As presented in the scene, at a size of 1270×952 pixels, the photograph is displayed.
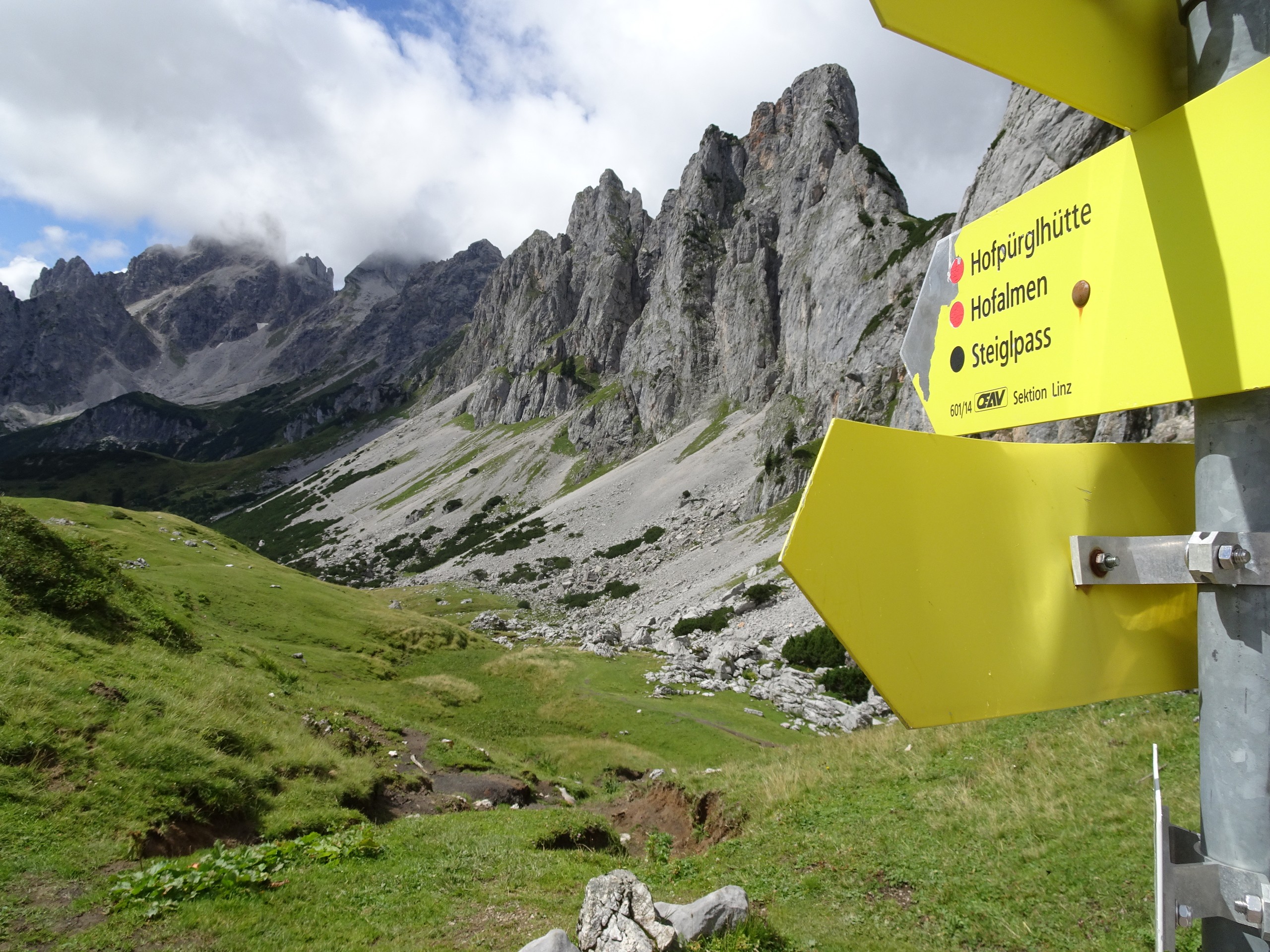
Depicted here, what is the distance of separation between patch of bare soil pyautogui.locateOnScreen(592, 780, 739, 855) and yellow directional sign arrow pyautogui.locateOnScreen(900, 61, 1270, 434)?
1105 cm

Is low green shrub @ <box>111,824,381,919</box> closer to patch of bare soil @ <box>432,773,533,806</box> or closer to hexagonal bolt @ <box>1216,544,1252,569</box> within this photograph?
patch of bare soil @ <box>432,773,533,806</box>

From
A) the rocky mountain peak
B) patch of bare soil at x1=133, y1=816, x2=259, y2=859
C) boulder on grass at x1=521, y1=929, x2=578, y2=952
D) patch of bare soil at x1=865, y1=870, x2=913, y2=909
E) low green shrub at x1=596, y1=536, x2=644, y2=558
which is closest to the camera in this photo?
boulder on grass at x1=521, y1=929, x2=578, y2=952

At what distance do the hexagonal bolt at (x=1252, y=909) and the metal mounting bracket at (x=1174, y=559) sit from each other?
958 mm

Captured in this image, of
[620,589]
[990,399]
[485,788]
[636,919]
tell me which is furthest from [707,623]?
[990,399]

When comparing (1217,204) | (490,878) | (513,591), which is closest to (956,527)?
(1217,204)

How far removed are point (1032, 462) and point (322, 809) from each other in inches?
538

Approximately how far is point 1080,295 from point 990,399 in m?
0.55

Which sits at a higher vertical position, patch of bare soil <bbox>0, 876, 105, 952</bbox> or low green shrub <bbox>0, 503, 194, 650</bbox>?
low green shrub <bbox>0, 503, 194, 650</bbox>

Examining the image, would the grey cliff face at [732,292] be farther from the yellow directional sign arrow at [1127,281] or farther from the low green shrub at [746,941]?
the yellow directional sign arrow at [1127,281]

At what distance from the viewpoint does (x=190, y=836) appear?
9969 mm

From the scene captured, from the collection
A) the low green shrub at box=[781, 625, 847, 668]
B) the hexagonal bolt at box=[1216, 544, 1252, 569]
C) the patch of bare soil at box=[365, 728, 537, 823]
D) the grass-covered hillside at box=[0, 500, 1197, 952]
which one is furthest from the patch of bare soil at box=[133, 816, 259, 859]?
the low green shrub at box=[781, 625, 847, 668]

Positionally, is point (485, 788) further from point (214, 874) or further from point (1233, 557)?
point (1233, 557)

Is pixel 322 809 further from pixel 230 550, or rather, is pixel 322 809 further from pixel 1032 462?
pixel 230 550

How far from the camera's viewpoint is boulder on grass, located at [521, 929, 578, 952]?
19.5ft
